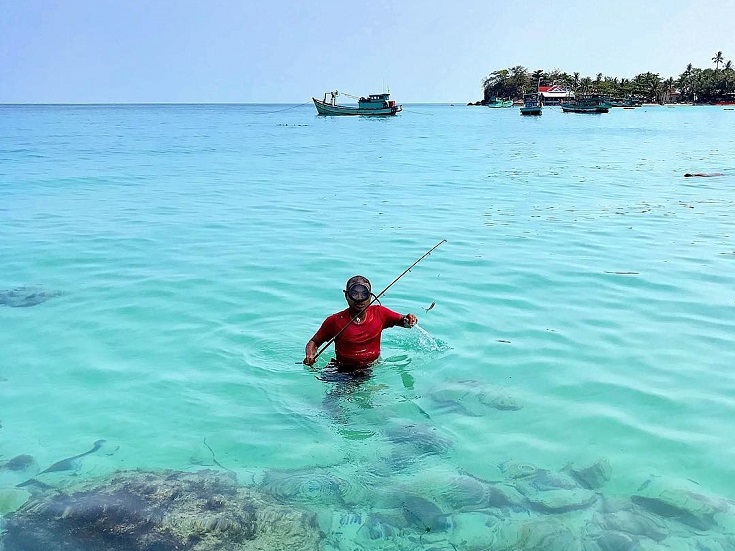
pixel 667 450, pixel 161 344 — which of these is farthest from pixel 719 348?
pixel 161 344

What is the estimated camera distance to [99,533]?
4.24 m

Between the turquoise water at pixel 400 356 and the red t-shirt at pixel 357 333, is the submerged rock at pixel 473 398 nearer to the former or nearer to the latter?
the turquoise water at pixel 400 356

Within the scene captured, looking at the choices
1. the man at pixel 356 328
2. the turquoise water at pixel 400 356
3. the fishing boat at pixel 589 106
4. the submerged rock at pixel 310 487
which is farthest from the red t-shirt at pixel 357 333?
the fishing boat at pixel 589 106

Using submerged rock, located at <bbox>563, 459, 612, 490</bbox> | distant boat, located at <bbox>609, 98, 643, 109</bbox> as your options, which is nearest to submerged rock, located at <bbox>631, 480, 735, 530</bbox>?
submerged rock, located at <bbox>563, 459, 612, 490</bbox>

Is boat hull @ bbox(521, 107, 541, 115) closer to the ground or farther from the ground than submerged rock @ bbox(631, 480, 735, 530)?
farther from the ground

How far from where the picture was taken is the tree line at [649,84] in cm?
14138

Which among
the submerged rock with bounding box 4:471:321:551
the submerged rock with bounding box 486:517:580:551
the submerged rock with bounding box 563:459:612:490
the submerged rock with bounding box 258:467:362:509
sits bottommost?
the submerged rock with bounding box 563:459:612:490

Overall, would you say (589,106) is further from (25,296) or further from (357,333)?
(357,333)

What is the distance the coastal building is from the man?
146m

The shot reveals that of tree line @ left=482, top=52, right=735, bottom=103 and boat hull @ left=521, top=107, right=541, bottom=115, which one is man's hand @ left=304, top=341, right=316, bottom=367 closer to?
boat hull @ left=521, top=107, right=541, bottom=115

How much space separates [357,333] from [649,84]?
163761mm

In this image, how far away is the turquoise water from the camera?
16.6 feet

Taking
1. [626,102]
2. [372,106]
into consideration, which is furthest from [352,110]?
[626,102]

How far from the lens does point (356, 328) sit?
6055 millimetres
